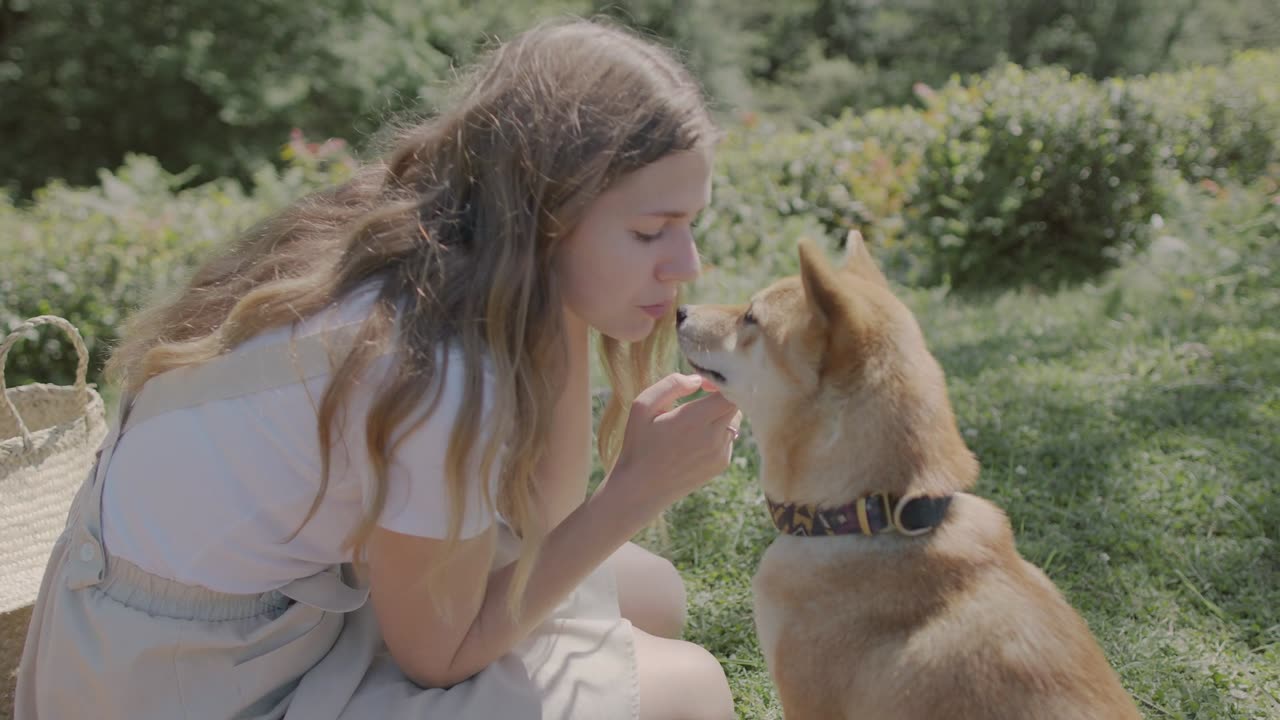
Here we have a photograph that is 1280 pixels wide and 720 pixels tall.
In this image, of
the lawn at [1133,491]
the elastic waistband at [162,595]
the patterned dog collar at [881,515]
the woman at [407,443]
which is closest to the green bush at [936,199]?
the lawn at [1133,491]

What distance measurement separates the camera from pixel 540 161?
1890 mm

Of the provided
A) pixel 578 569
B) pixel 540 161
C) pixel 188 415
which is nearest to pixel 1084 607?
pixel 578 569

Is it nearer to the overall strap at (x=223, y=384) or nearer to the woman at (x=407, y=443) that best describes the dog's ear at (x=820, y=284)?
the woman at (x=407, y=443)

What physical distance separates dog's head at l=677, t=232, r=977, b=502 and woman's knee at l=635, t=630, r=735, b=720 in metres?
0.43

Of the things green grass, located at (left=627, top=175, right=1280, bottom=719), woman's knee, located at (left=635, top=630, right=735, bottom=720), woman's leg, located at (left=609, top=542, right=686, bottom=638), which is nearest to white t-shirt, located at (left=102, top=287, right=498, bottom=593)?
woman's knee, located at (left=635, top=630, right=735, bottom=720)

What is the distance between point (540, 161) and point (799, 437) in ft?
2.77

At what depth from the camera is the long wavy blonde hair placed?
1.77 metres

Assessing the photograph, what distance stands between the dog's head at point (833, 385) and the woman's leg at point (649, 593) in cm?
49

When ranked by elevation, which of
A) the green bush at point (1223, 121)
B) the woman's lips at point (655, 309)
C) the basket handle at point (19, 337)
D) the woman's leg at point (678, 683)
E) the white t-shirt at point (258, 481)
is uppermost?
the woman's lips at point (655, 309)

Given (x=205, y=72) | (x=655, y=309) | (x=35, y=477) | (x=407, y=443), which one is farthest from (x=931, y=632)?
(x=205, y=72)

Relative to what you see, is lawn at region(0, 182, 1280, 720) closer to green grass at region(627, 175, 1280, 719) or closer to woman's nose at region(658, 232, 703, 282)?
green grass at region(627, 175, 1280, 719)

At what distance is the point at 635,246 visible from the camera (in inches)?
77.6

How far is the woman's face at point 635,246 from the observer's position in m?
Result: 1.96

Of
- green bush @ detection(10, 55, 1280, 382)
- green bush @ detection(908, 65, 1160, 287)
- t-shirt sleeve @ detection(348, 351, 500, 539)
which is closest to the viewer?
t-shirt sleeve @ detection(348, 351, 500, 539)
